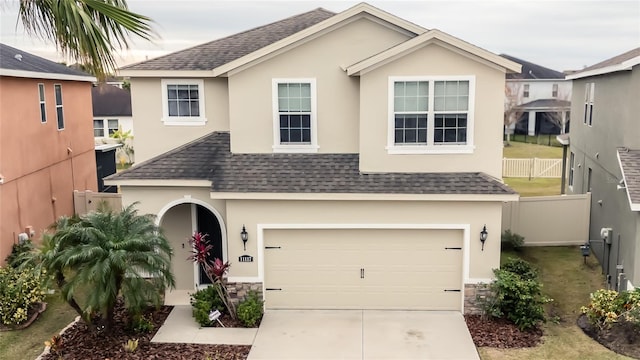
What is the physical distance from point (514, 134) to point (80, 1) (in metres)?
48.6

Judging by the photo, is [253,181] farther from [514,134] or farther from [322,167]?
[514,134]

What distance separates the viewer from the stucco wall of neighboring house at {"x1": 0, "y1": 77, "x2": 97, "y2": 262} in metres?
15.7

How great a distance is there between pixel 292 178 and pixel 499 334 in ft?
18.4

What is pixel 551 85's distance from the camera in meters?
51.2

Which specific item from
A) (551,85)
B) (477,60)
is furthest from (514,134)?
(477,60)

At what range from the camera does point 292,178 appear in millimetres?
13133

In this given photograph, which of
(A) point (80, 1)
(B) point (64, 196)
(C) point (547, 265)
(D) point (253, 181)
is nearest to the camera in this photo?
(A) point (80, 1)

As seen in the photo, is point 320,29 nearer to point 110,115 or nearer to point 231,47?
point 231,47

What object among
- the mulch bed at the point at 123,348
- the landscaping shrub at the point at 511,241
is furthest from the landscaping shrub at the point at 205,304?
the landscaping shrub at the point at 511,241

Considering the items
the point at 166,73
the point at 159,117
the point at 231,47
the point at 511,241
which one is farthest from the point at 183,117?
the point at 511,241

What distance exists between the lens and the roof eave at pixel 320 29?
1325cm

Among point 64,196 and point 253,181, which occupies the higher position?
point 253,181

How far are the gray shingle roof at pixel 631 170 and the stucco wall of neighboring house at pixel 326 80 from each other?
19.2 ft

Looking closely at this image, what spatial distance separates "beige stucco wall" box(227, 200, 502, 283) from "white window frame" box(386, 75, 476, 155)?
1.25 m
